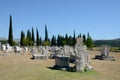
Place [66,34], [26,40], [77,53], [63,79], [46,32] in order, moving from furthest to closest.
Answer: [46,32] < [66,34] < [26,40] < [77,53] < [63,79]

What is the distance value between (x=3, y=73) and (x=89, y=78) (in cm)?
547

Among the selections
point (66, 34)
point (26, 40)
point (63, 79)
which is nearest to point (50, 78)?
point (63, 79)

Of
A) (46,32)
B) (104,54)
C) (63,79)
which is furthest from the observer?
(46,32)

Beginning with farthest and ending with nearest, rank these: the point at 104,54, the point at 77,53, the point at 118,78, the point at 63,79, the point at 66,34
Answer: the point at 66,34, the point at 104,54, the point at 77,53, the point at 118,78, the point at 63,79

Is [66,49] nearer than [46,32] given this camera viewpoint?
Yes

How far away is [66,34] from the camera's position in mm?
79000

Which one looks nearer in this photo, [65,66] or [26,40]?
[65,66]

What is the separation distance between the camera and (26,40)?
2842 inches

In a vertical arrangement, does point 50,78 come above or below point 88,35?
below

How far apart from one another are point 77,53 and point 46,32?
6640 centimetres

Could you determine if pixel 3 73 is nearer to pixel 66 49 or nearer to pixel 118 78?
pixel 118 78

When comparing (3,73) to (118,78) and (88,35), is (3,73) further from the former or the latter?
(88,35)

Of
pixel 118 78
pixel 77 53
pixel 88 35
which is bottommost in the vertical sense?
pixel 118 78

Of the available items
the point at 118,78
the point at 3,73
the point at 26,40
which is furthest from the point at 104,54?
the point at 26,40
